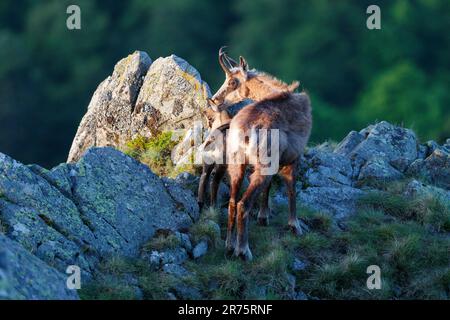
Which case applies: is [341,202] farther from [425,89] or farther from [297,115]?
[425,89]

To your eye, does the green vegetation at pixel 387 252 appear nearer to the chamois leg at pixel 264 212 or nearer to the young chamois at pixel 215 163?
the chamois leg at pixel 264 212

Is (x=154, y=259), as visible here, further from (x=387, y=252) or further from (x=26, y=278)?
(x=387, y=252)

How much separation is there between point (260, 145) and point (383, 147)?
14.7ft

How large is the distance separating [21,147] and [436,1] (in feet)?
134

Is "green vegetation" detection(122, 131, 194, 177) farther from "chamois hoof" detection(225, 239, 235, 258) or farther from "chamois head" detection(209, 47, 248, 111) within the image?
"chamois hoof" detection(225, 239, 235, 258)

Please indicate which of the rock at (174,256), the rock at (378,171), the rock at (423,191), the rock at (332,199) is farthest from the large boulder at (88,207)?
the rock at (423,191)

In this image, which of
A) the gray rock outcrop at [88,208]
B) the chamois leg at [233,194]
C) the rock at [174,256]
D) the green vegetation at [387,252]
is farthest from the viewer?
the chamois leg at [233,194]

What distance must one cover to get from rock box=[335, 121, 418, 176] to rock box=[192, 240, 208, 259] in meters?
3.91

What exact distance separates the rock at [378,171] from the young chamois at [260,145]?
2.32 m

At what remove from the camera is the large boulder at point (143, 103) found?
63.1 feet

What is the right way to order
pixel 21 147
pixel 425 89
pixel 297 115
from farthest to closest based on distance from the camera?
pixel 425 89, pixel 21 147, pixel 297 115

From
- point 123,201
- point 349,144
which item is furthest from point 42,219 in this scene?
point 349,144

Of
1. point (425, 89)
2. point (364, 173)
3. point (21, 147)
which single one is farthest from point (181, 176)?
point (425, 89)

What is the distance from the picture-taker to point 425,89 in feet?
250
